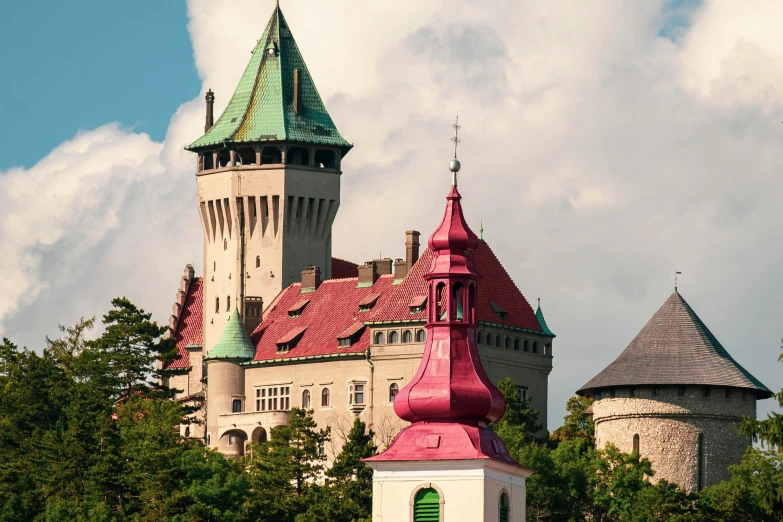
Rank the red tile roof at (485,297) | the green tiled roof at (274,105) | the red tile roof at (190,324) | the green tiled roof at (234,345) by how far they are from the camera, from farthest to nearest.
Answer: the red tile roof at (190,324), the green tiled roof at (274,105), the green tiled roof at (234,345), the red tile roof at (485,297)

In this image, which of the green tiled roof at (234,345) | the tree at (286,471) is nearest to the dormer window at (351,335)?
the green tiled roof at (234,345)

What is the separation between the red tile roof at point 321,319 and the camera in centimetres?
11881

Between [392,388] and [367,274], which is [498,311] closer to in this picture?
[392,388]

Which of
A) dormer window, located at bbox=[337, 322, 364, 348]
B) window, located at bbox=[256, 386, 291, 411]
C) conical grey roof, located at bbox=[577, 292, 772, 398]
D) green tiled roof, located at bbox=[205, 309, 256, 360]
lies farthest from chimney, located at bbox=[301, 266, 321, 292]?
conical grey roof, located at bbox=[577, 292, 772, 398]

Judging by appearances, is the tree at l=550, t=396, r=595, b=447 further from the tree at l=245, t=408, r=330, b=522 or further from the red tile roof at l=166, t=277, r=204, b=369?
the red tile roof at l=166, t=277, r=204, b=369

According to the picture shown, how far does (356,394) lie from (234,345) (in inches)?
312

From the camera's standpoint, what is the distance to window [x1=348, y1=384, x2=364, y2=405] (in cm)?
11588

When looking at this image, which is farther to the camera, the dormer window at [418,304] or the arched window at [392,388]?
the arched window at [392,388]

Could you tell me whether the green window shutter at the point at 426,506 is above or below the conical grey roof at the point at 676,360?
below

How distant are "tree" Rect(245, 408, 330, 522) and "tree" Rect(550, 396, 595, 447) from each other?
420 inches

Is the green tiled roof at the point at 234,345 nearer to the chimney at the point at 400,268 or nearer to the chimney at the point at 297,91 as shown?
the chimney at the point at 400,268

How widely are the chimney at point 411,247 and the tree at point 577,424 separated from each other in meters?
8.59

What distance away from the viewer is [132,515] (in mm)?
97938

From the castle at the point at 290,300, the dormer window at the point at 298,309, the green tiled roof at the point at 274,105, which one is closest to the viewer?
the castle at the point at 290,300
